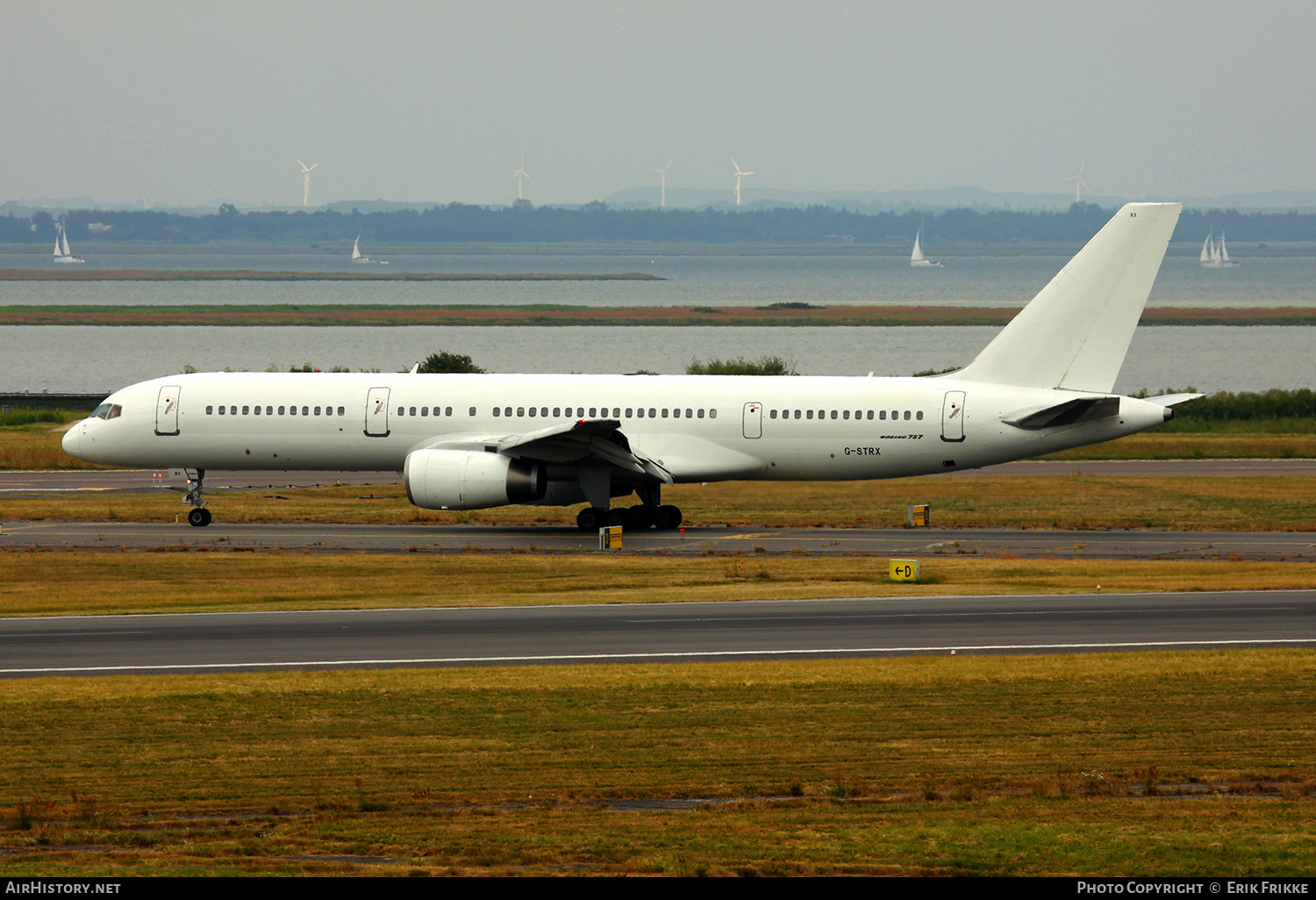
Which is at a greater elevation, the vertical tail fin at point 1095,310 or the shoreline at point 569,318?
the shoreline at point 569,318

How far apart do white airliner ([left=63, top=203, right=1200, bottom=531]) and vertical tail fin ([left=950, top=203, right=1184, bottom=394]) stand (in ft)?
0.16

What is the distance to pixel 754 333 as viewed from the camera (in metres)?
168

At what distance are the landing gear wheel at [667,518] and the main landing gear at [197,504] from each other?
13.5 metres

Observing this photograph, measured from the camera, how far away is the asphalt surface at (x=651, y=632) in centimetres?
2297

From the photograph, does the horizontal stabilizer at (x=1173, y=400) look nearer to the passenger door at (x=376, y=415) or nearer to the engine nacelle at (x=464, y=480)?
the engine nacelle at (x=464, y=480)

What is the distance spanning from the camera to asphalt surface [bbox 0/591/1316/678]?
2297 centimetres

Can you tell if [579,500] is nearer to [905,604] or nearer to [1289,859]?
[905,604]

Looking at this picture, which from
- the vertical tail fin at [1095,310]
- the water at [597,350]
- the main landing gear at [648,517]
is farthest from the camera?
the water at [597,350]

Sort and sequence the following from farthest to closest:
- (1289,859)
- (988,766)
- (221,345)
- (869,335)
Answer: (869,335), (221,345), (988,766), (1289,859)

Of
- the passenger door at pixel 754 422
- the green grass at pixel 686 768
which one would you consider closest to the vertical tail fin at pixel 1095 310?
the passenger door at pixel 754 422

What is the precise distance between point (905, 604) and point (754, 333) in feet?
463


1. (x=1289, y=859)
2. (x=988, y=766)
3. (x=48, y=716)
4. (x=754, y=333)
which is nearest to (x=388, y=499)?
(x=48, y=716)

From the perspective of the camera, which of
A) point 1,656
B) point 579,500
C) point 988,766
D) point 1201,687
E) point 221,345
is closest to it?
point 988,766

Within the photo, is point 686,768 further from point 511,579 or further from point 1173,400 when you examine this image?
point 1173,400
